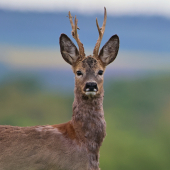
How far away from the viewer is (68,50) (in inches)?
208

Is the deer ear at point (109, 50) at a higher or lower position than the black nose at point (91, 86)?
higher

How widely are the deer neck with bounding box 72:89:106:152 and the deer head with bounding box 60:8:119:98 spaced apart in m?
0.12

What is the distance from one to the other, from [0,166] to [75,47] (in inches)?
87.5

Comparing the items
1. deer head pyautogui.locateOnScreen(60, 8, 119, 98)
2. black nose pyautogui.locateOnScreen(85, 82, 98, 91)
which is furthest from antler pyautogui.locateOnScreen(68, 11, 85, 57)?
black nose pyautogui.locateOnScreen(85, 82, 98, 91)

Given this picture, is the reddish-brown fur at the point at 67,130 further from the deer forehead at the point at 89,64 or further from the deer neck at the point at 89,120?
the deer forehead at the point at 89,64

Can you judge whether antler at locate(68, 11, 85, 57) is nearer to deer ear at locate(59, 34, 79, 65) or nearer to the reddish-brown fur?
deer ear at locate(59, 34, 79, 65)

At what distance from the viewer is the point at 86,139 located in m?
4.96

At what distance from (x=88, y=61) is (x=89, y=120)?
3.14ft

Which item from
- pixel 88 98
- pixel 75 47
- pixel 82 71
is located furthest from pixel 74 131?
pixel 75 47

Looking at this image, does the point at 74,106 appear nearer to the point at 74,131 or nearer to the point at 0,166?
the point at 74,131

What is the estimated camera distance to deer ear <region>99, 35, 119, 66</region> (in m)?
5.31

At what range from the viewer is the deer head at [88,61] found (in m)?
4.89

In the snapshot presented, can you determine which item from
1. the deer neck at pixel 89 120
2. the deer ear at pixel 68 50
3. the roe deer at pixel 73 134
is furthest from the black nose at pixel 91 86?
the deer ear at pixel 68 50

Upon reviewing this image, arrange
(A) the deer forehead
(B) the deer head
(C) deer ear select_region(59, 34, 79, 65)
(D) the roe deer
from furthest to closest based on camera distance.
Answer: (C) deer ear select_region(59, 34, 79, 65) → (A) the deer forehead → (B) the deer head → (D) the roe deer
